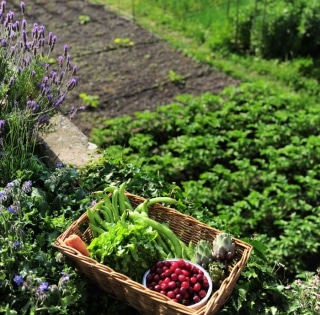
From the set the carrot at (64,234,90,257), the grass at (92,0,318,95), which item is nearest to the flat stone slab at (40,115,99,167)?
the carrot at (64,234,90,257)

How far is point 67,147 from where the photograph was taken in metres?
4.74

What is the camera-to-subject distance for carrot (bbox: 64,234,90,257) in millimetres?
3088

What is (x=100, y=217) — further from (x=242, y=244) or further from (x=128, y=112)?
(x=128, y=112)

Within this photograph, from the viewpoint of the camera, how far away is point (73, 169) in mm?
3984

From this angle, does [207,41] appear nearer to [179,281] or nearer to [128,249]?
[128,249]

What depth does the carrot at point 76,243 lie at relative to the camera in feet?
10.1

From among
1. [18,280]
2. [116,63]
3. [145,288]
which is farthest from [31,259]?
[116,63]

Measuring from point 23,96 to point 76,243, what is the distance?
154cm

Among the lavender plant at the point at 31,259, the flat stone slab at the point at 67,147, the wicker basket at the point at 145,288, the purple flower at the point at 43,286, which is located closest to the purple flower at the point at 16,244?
the lavender plant at the point at 31,259

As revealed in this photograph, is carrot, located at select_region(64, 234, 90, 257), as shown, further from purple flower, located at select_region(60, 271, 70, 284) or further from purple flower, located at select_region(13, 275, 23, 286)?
purple flower, located at select_region(13, 275, 23, 286)

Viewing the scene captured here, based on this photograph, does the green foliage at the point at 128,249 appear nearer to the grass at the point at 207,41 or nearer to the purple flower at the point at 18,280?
the purple flower at the point at 18,280

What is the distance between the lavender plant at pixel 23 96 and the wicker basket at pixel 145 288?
838 mm

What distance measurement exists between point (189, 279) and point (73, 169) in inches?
53.3

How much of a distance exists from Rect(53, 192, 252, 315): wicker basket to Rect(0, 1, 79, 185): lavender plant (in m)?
0.84
